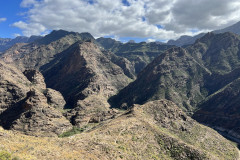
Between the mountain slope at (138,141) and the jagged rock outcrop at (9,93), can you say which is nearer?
the mountain slope at (138,141)

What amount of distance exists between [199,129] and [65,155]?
85666 millimetres

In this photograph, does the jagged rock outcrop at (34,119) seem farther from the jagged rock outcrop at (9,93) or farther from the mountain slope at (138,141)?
the mountain slope at (138,141)

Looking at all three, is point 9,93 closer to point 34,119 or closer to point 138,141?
point 34,119

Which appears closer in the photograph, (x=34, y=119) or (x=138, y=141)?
(x=138, y=141)

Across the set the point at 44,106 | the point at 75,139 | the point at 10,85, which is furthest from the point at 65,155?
the point at 10,85

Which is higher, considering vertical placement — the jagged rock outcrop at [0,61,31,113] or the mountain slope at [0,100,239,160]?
the jagged rock outcrop at [0,61,31,113]

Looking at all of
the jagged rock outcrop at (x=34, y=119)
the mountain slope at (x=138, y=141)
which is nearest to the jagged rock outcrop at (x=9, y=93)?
the jagged rock outcrop at (x=34, y=119)

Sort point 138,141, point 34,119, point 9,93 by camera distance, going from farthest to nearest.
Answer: point 9,93 < point 34,119 < point 138,141

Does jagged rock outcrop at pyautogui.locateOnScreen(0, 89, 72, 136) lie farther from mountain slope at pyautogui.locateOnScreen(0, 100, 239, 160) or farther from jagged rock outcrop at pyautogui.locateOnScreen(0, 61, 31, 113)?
mountain slope at pyautogui.locateOnScreen(0, 100, 239, 160)

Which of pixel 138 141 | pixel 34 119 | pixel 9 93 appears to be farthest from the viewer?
pixel 9 93

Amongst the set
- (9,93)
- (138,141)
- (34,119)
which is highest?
(9,93)

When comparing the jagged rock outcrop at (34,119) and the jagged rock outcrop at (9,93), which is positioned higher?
the jagged rock outcrop at (9,93)

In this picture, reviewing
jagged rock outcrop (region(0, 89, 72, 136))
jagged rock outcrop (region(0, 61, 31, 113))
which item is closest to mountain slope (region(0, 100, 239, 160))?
jagged rock outcrop (region(0, 89, 72, 136))

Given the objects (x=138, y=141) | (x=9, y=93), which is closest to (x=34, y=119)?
(x=9, y=93)
